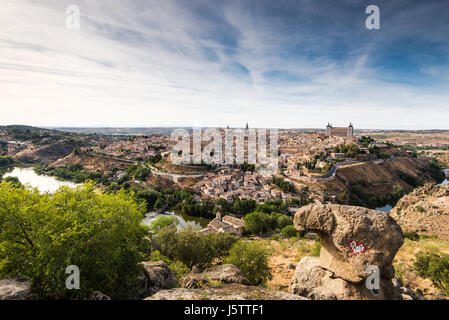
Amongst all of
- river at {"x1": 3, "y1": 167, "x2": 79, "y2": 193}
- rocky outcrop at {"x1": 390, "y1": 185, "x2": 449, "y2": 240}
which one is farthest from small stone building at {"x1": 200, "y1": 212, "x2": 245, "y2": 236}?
river at {"x1": 3, "y1": 167, "x2": 79, "y2": 193}

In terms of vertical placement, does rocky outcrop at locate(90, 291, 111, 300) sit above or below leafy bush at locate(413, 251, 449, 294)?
above

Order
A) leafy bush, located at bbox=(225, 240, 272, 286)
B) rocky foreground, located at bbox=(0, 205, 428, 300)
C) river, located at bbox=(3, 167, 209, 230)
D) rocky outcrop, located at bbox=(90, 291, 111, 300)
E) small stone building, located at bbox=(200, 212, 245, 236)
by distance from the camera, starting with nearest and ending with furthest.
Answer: rocky outcrop, located at bbox=(90, 291, 111, 300)
rocky foreground, located at bbox=(0, 205, 428, 300)
leafy bush, located at bbox=(225, 240, 272, 286)
small stone building, located at bbox=(200, 212, 245, 236)
river, located at bbox=(3, 167, 209, 230)

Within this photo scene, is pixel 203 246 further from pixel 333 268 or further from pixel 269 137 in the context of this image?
pixel 269 137

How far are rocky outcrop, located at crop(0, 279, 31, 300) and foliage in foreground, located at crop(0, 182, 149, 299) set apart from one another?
18 centimetres

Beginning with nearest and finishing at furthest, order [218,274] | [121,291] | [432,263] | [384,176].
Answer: [121,291] → [218,274] → [432,263] → [384,176]

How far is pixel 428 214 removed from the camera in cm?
2034

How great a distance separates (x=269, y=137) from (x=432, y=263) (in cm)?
7984

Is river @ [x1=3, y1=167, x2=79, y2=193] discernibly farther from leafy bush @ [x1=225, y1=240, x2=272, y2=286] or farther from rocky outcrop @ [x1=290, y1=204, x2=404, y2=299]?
rocky outcrop @ [x1=290, y1=204, x2=404, y2=299]

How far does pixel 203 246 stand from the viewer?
10352mm

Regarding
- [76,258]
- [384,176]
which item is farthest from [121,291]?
[384,176]

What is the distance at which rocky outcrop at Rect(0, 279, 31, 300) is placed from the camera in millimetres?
3814

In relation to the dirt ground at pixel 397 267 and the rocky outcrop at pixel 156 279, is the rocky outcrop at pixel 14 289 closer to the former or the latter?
the rocky outcrop at pixel 156 279

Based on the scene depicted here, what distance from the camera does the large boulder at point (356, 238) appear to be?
15.5 ft

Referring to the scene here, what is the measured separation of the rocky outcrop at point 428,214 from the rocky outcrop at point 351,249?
2012 centimetres
